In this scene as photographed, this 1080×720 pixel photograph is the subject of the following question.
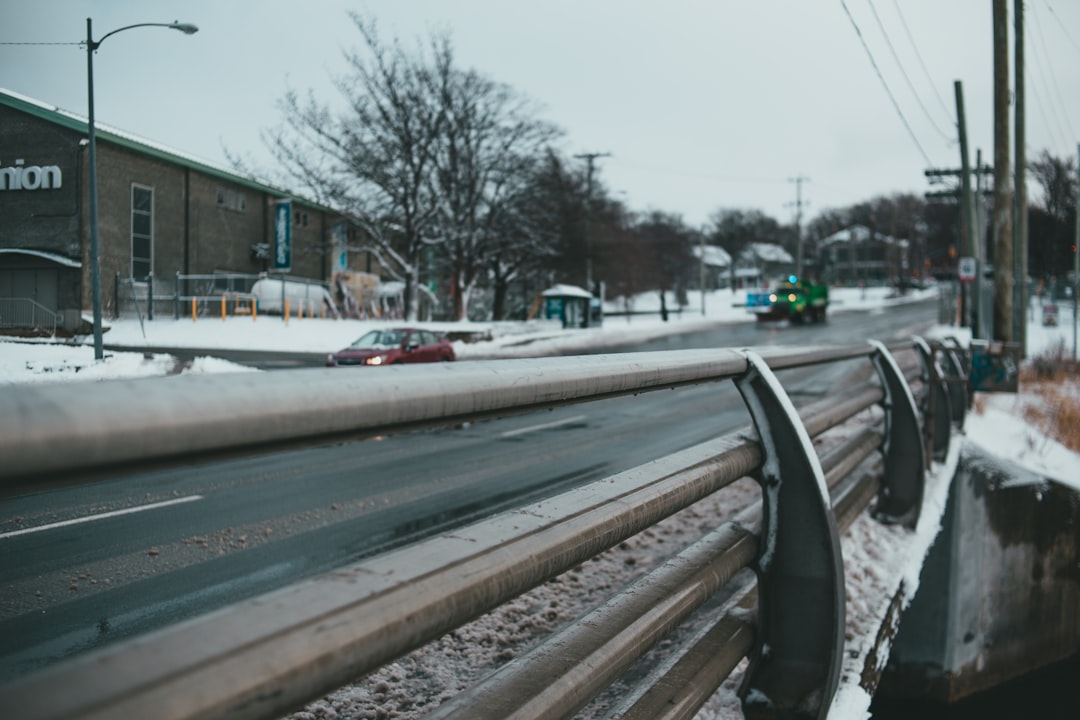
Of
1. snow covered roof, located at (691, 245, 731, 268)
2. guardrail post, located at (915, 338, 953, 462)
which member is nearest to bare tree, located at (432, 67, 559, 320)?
guardrail post, located at (915, 338, 953, 462)

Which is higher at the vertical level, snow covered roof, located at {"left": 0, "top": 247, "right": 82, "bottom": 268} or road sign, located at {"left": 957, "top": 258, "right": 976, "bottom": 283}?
road sign, located at {"left": 957, "top": 258, "right": 976, "bottom": 283}

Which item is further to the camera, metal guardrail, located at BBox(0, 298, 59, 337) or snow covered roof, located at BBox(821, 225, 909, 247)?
snow covered roof, located at BBox(821, 225, 909, 247)

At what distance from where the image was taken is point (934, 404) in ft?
20.7

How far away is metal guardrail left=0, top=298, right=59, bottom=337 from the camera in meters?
2.38

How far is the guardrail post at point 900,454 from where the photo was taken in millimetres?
4992

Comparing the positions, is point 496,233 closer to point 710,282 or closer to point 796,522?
point 796,522

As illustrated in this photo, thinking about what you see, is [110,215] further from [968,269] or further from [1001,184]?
[968,269]

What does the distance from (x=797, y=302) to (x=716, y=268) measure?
78685 millimetres

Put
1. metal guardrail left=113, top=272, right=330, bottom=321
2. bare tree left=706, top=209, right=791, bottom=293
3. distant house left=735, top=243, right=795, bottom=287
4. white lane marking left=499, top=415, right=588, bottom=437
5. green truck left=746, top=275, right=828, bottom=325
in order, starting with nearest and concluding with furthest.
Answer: metal guardrail left=113, top=272, right=330, bottom=321
white lane marking left=499, top=415, right=588, bottom=437
green truck left=746, top=275, right=828, bottom=325
distant house left=735, top=243, right=795, bottom=287
bare tree left=706, top=209, right=791, bottom=293

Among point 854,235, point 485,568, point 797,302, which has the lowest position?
point 485,568

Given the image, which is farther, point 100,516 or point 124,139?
point 100,516

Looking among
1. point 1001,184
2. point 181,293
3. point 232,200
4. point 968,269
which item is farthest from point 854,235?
point 181,293

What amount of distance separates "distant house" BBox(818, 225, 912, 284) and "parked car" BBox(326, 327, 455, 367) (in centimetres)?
12428

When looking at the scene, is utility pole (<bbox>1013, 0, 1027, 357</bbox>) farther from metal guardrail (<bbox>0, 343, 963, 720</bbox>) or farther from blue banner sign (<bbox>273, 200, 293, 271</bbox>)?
metal guardrail (<bbox>0, 343, 963, 720</bbox>)
